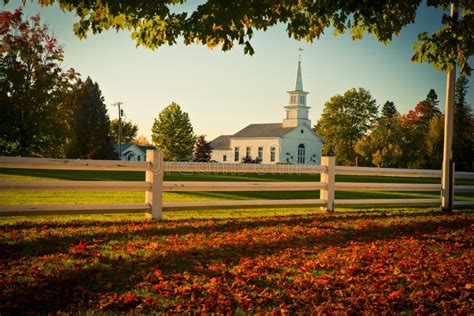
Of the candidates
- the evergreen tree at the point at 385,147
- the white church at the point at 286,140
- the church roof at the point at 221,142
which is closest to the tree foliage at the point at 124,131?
the church roof at the point at 221,142

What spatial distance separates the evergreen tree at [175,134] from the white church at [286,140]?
35.9 ft

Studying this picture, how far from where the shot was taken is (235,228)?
8250 millimetres

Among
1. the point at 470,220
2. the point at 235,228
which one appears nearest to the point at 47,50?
the point at 235,228

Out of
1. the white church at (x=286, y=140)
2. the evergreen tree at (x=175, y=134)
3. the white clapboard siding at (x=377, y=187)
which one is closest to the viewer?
the white clapboard siding at (x=377, y=187)

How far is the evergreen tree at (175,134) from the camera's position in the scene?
73.4 m

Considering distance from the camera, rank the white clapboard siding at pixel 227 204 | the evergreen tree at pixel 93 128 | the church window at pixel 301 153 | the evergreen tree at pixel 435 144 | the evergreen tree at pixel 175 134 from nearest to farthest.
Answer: the white clapboard siding at pixel 227 204, the evergreen tree at pixel 435 144, the evergreen tree at pixel 93 128, the evergreen tree at pixel 175 134, the church window at pixel 301 153

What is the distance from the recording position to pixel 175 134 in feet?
243

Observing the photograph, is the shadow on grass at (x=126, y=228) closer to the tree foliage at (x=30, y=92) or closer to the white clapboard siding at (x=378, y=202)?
the white clapboard siding at (x=378, y=202)

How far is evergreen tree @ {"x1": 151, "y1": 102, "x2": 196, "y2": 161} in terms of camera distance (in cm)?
7338

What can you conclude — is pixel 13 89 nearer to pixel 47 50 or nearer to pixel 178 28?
pixel 47 50

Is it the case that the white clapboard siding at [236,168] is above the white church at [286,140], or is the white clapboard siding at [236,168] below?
below

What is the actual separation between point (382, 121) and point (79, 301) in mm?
80470

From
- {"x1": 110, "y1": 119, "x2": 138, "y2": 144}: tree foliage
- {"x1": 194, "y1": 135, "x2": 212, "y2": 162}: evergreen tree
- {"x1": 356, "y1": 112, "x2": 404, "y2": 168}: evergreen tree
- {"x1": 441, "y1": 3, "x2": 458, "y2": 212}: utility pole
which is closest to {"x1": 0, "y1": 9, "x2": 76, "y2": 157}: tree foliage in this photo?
{"x1": 441, "y1": 3, "x2": 458, "y2": 212}: utility pole

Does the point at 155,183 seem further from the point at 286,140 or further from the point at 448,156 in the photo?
the point at 286,140
